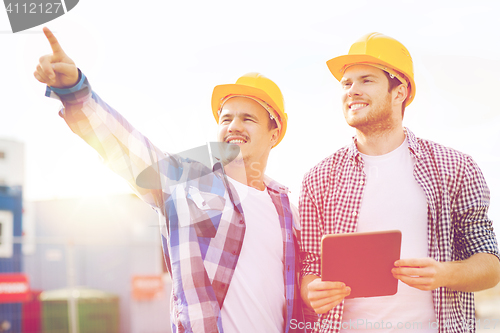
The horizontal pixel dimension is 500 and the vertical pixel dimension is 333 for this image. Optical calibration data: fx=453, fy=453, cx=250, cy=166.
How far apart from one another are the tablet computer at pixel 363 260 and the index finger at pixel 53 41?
1616 mm

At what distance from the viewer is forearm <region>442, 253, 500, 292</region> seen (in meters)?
2.61

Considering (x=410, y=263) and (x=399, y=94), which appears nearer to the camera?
(x=410, y=263)

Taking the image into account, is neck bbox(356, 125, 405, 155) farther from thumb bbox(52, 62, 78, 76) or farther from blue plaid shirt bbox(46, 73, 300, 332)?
thumb bbox(52, 62, 78, 76)

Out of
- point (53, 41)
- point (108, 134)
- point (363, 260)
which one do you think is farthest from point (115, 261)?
point (53, 41)

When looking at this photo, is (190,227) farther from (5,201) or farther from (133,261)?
(5,201)

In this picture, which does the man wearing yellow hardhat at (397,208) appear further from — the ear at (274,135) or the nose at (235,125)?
the ear at (274,135)

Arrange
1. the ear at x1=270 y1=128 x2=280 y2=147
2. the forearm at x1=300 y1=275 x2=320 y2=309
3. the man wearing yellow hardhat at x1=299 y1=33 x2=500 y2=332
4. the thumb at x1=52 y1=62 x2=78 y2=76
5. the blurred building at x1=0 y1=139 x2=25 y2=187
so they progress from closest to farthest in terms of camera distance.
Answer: the thumb at x1=52 y1=62 x2=78 y2=76
the man wearing yellow hardhat at x1=299 y1=33 x2=500 y2=332
the forearm at x1=300 y1=275 x2=320 y2=309
the ear at x1=270 y1=128 x2=280 y2=147
the blurred building at x1=0 y1=139 x2=25 y2=187

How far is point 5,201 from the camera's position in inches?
779

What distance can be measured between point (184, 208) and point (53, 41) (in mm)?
1280

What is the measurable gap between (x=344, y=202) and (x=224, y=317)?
1075mm

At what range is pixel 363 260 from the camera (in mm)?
2480

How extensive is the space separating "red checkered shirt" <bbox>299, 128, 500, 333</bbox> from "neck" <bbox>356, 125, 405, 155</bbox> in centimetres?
9

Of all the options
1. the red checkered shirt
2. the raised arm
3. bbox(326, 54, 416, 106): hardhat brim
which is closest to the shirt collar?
the red checkered shirt

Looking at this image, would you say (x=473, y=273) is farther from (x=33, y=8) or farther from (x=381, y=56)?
(x=33, y=8)
